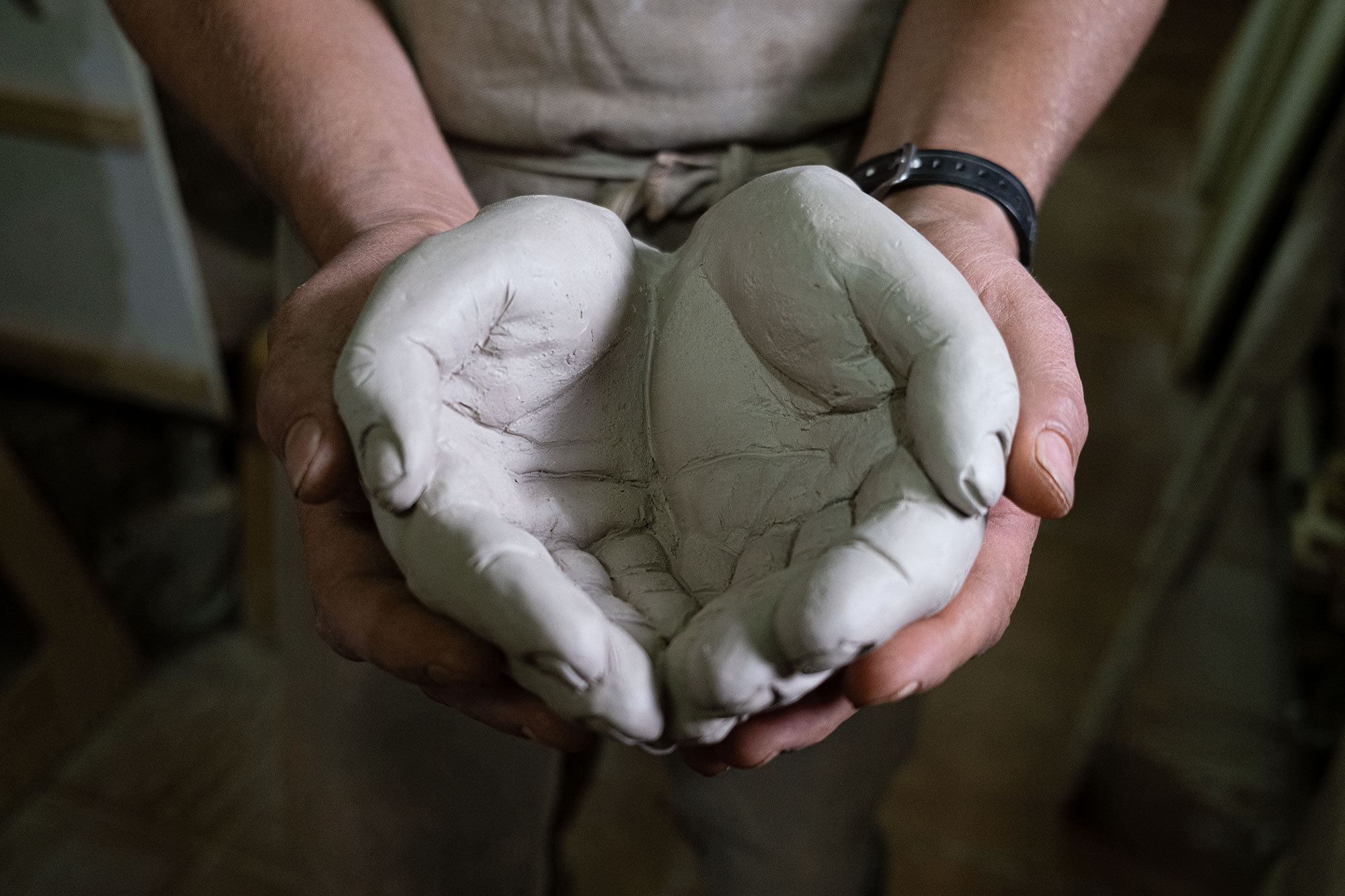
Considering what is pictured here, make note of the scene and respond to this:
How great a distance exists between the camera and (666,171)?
1.12 meters

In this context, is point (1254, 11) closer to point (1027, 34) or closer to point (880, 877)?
point (1027, 34)

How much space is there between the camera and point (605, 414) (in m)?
1.01

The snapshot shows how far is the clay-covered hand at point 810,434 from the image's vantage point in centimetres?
74

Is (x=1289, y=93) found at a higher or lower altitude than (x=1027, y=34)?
lower

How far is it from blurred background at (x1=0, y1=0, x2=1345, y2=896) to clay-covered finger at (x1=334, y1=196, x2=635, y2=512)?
868mm

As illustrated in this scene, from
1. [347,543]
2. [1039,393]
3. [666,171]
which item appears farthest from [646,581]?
[666,171]

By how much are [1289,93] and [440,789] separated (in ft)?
8.75

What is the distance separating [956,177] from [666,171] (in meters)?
0.31

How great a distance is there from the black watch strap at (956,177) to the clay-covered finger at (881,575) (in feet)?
1.22

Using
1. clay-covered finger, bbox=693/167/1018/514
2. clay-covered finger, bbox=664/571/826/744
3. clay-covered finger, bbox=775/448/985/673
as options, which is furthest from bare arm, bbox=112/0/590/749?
clay-covered finger, bbox=693/167/1018/514

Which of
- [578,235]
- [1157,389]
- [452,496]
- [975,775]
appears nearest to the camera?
[452,496]

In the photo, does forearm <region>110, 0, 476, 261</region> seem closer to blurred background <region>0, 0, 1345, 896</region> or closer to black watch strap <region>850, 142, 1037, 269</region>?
black watch strap <region>850, 142, 1037, 269</region>

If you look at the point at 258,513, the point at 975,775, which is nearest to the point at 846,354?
the point at 975,775

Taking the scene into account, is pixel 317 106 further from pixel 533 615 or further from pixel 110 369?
pixel 110 369
